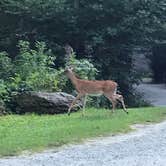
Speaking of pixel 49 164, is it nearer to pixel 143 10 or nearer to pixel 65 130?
pixel 65 130

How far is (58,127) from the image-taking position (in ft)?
44.2

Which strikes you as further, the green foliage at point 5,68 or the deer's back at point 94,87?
the green foliage at point 5,68

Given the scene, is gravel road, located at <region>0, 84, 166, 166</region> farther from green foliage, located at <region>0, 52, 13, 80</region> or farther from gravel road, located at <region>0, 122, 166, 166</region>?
green foliage, located at <region>0, 52, 13, 80</region>

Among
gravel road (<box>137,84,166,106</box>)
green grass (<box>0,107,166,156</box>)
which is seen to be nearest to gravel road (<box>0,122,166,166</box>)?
green grass (<box>0,107,166,156</box>)

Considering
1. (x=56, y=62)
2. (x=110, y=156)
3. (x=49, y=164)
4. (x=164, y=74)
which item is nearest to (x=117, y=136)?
(x=110, y=156)

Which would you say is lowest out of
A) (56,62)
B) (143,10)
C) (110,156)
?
(110,156)

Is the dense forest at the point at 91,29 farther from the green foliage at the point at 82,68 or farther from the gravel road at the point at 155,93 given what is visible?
the gravel road at the point at 155,93

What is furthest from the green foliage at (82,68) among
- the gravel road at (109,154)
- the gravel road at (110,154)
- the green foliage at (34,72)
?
the gravel road at (109,154)

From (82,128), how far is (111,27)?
10997 mm

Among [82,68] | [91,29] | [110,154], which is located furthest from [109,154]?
[91,29]

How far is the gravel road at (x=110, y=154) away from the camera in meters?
10.1

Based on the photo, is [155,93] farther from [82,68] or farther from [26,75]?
[26,75]

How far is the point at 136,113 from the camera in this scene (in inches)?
670

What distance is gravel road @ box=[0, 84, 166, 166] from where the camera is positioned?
1011cm
